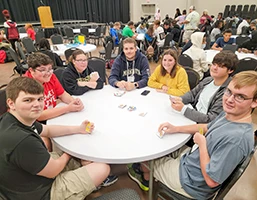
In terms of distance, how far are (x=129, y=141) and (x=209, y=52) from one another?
11.3ft

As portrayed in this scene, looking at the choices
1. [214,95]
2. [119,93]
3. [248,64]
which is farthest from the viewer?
[248,64]

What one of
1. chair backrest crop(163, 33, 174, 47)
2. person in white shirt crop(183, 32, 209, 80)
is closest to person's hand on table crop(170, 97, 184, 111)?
person in white shirt crop(183, 32, 209, 80)

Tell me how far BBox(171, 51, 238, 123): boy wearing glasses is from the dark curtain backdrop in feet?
42.6

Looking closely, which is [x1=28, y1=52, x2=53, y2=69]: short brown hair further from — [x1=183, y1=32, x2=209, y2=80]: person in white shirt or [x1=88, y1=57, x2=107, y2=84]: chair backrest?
[x1=183, y1=32, x2=209, y2=80]: person in white shirt

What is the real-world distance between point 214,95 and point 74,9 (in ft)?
45.6

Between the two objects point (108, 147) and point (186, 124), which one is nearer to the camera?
point (108, 147)

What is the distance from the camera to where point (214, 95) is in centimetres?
159

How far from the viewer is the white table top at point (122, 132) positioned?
3.91 feet

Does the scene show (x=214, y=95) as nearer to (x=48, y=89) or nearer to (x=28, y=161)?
(x=28, y=161)

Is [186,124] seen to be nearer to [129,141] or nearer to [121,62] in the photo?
[129,141]

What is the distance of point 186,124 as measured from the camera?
1.50 m

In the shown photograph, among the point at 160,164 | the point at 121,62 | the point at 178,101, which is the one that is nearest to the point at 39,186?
the point at 160,164

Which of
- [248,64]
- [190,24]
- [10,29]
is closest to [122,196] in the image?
[248,64]

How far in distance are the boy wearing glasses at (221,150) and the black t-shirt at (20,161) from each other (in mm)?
816
